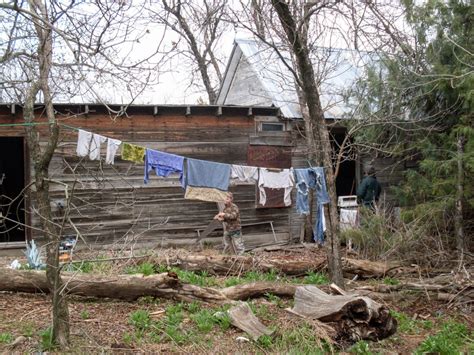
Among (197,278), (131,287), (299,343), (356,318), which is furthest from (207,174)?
(299,343)

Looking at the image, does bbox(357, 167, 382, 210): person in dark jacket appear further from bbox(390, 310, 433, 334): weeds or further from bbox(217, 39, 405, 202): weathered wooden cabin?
bbox(390, 310, 433, 334): weeds

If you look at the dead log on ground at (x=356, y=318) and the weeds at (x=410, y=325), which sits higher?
the dead log on ground at (x=356, y=318)

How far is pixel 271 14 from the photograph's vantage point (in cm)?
838

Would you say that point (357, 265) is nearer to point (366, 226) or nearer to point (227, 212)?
point (366, 226)

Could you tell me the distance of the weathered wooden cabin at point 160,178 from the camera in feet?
38.3

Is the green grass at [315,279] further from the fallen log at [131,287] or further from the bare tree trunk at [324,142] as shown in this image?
the fallen log at [131,287]

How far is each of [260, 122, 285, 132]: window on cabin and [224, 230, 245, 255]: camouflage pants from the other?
3.33 meters

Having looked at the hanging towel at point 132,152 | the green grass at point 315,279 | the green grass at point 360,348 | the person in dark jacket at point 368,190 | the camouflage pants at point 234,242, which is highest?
the hanging towel at point 132,152

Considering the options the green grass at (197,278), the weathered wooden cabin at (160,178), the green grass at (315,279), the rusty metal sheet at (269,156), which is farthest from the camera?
the rusty metal sheet at (269,156)

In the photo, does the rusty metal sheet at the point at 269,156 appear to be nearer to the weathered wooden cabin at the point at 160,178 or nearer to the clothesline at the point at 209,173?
the weathered wooden cabin at the point at 160,178

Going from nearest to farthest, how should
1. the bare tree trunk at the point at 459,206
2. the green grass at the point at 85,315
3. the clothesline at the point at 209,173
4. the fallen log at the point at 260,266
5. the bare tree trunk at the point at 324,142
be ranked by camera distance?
the green grass at the point at 85,315 < the bare tree trunk at the point at 324,142 < the fallen log at the point at 260,266 < the bare tree trunk at the point at 459,206 < the clothesline at the point at 209,173

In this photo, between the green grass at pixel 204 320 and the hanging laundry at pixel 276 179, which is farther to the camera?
the hanging laundry at pixel 276 179

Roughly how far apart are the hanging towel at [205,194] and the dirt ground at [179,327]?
384 cm

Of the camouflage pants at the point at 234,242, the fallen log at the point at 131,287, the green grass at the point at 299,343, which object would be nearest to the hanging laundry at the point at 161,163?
the camouflage pants at the point at 234,242
